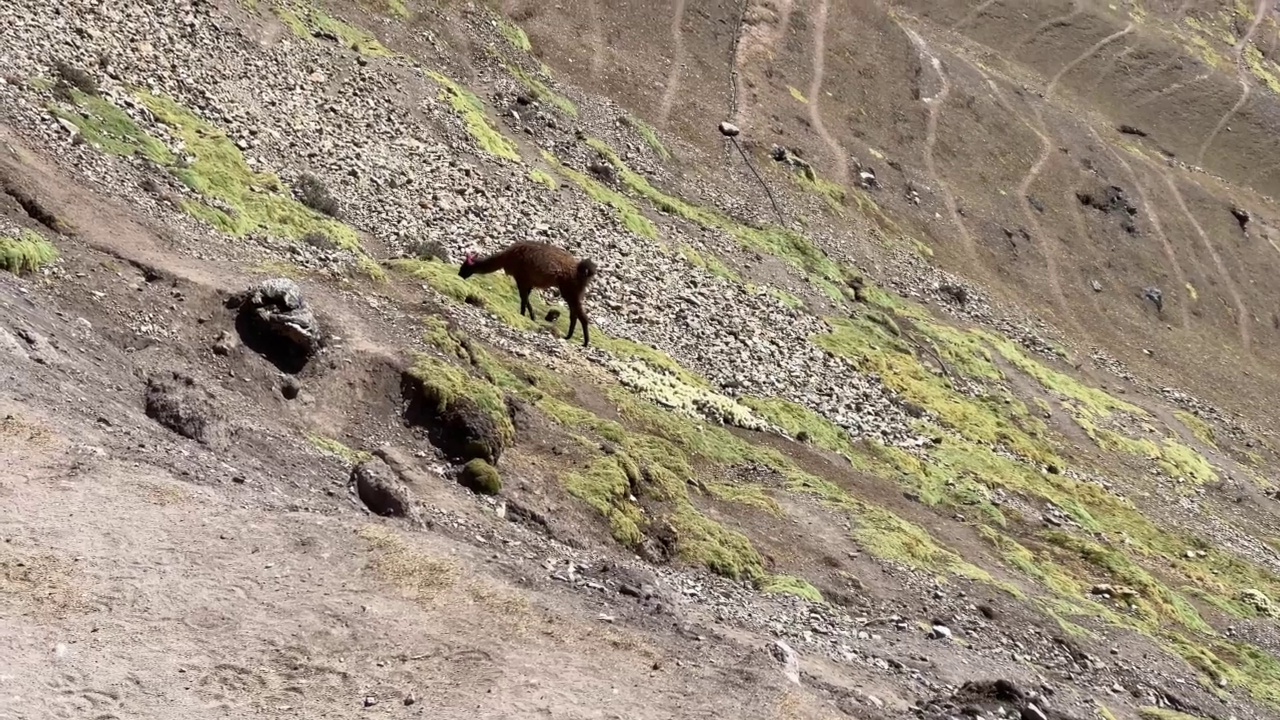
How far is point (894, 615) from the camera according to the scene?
1595cm

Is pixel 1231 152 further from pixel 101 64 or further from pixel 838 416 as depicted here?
pixel 101 64

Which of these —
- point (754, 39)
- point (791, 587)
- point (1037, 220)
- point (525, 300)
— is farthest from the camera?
point (1037, 220)

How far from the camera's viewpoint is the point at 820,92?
53406 millimetres

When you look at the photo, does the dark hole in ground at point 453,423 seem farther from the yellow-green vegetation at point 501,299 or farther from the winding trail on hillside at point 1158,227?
the winding trail on hillside at point 1158,227

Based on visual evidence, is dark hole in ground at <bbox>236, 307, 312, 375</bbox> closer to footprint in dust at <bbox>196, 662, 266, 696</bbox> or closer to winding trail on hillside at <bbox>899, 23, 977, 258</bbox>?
footprint in dust at <bbox>196, 662, 266, 696</bbox>

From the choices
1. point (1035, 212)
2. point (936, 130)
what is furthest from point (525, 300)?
point (1035, 212)

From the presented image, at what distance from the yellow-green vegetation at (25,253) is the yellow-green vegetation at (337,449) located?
154 inches

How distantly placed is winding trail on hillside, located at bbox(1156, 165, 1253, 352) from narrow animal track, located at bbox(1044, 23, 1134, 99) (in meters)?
11.9

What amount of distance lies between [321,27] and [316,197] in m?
10.5

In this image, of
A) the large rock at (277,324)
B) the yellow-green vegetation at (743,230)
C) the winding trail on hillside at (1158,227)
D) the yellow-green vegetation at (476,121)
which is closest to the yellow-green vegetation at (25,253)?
the large rock at (277,324)

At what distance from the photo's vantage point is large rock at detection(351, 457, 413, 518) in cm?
1158

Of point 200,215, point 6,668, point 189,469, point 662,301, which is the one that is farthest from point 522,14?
point 6,668

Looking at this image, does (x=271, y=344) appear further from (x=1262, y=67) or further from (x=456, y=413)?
(x=1262, y=67)

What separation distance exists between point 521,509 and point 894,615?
6352 mm
